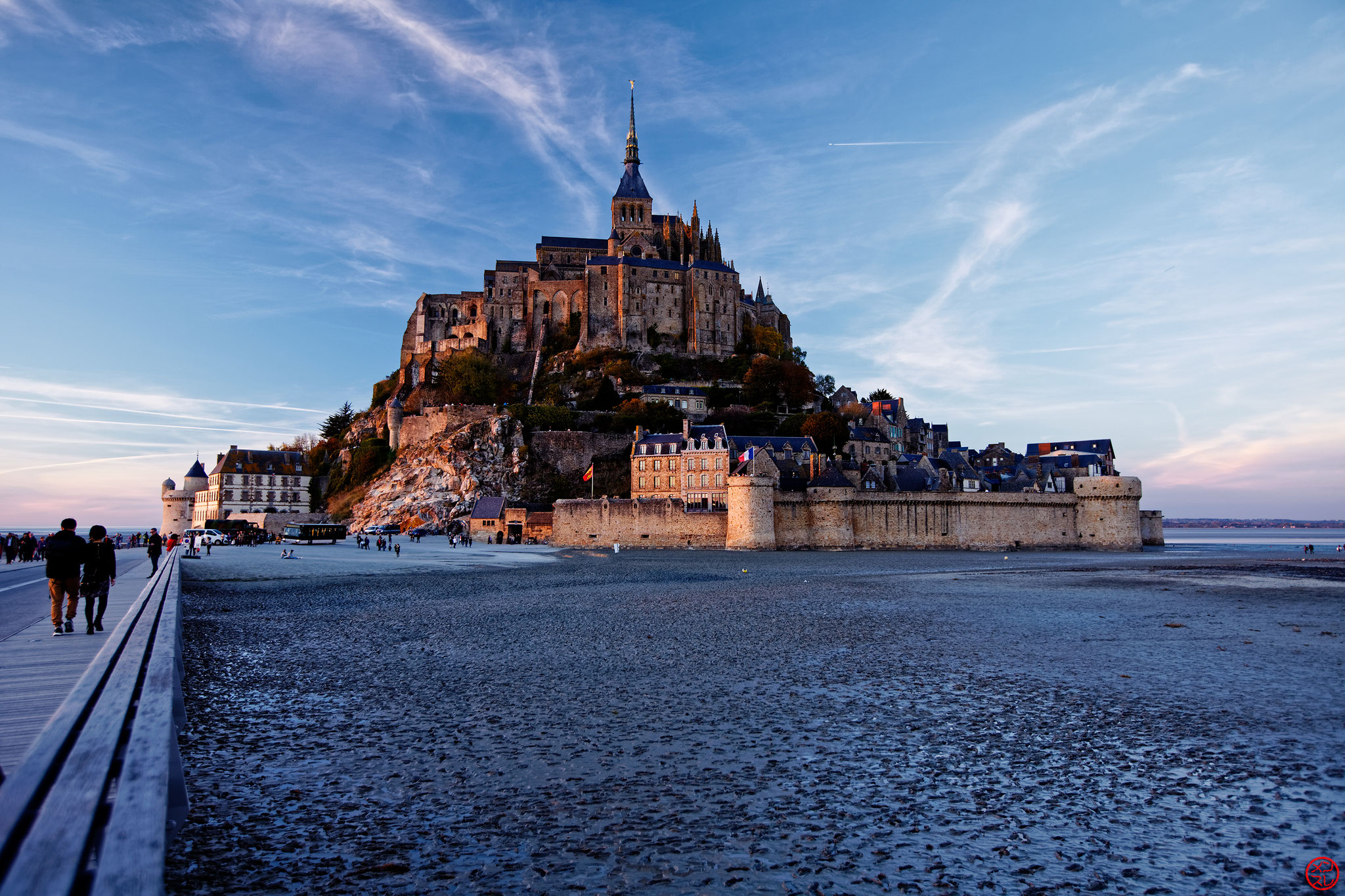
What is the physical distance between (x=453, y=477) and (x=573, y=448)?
972 cm

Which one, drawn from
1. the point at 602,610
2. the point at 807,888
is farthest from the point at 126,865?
the point at 602,610

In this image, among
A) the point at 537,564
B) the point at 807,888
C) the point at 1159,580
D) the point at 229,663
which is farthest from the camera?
the point at 537,564

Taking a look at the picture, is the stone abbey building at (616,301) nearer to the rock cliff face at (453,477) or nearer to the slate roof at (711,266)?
the slate roof at (711,266)

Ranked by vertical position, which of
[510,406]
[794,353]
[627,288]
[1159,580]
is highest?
[627,288]

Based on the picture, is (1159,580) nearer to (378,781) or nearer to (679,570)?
(679,570)

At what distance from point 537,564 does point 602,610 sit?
1766 centimetres

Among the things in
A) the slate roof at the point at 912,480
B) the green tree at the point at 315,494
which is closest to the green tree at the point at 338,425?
the green tree at the point at 315,494

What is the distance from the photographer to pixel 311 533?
5709cm

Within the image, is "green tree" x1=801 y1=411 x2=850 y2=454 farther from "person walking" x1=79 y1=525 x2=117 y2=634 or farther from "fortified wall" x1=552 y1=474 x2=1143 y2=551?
"person walking" x1=79 y1=525 x2=117 y2=634

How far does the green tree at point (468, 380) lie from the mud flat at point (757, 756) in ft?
194

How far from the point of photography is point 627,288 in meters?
80.5

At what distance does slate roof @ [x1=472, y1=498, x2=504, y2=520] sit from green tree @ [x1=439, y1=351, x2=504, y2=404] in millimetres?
15017

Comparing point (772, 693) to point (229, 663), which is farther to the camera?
point (229, 663)

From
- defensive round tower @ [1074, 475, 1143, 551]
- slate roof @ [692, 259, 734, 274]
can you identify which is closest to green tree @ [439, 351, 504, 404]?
slate roof @ [692, 259, 734, 274]
